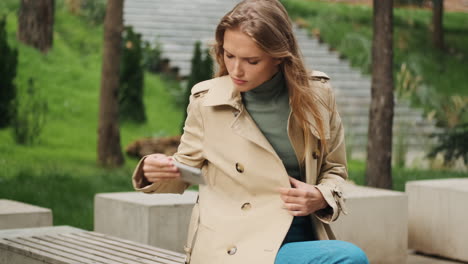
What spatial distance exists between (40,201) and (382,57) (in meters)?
3.90

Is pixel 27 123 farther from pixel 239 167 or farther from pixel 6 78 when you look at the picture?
pixel 239 167

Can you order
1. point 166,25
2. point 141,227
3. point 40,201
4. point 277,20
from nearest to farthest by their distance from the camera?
point 277,20
point 141,227
point 40,201
point 166,25

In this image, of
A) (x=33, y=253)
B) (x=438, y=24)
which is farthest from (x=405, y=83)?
(x=33, y=253)

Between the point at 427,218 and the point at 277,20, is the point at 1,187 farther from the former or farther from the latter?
the point at 277,20

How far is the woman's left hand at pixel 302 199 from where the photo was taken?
2920 mm

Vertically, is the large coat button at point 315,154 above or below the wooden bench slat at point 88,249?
above

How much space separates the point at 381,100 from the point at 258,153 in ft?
22.7

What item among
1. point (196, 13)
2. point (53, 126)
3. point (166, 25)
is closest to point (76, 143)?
point (53, 126)

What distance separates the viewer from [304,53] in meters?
19.2

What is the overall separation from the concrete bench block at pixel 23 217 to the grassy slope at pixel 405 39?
14.3 metres

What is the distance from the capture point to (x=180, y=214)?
610 centimetres

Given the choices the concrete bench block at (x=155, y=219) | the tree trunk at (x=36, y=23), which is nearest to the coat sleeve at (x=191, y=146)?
the concrete bench block at (x=155, y=219)

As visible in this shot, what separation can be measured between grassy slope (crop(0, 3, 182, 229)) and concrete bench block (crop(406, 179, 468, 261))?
2.78 metres

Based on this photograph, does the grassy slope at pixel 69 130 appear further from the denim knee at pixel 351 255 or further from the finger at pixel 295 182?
the denim knee at pixel 351 255
